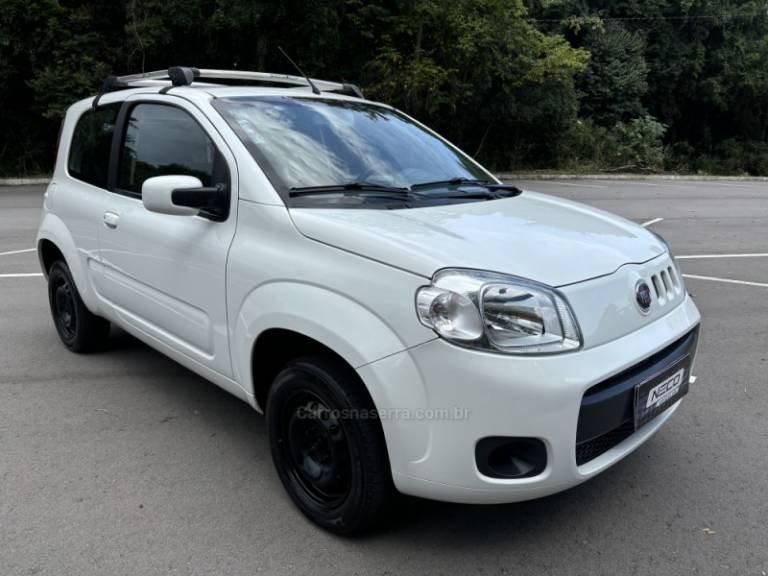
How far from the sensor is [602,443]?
2.40 metres

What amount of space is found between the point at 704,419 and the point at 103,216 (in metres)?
3.60

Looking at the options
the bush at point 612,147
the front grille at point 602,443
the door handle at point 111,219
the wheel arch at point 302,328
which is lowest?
the bush at point 612,147

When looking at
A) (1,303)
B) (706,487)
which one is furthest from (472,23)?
(706,487)

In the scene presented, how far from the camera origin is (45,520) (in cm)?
267

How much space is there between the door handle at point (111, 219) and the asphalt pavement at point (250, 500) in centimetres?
103

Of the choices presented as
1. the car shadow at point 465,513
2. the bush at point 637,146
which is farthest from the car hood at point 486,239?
the bush at point 637,146

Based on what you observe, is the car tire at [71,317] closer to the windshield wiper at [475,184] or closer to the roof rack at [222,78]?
the roof rack at [222,78]

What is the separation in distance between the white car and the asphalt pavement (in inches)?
11.7

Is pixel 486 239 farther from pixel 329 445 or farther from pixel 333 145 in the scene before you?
pixel 333 145

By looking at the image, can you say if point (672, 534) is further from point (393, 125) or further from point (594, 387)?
point (393, 125)

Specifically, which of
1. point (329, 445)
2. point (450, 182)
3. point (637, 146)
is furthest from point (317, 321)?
point (637, 146)

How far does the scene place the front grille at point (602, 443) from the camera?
230 centimetres

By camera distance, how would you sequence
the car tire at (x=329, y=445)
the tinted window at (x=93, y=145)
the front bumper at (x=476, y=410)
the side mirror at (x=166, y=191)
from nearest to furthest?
the front bumper at (x=476, y=410)
the car tire at (x=329, y=445)
the side mirror at (x=166, y=191)
the tinted window at (x=93, y=145)

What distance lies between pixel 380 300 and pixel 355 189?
83 centimetres
